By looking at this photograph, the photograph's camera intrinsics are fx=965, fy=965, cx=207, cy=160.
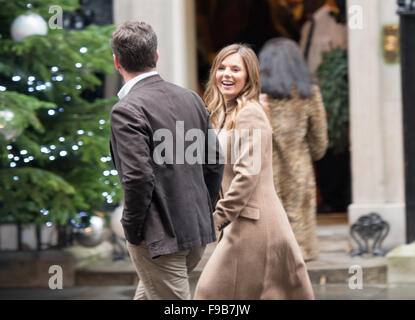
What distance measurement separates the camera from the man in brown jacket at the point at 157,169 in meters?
4.26

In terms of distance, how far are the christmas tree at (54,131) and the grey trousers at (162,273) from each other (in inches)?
147

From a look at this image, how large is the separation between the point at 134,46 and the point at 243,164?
1022 millimetres

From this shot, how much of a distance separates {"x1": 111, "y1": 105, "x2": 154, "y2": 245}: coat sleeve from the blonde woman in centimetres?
98

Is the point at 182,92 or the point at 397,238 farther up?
the point at 182,92

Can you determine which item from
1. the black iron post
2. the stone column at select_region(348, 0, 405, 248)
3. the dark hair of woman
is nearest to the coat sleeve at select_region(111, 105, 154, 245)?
the dark hair of woman

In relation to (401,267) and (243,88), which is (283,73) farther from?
(243,88)

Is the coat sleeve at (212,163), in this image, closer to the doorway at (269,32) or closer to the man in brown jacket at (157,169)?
the man in brown jacket at (157,169)

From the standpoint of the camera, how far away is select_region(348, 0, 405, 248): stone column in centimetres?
961

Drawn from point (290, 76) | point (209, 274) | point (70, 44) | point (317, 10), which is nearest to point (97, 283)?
point (70, 44)

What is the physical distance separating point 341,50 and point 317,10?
999 millimetres

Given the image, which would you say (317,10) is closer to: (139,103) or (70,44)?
(70,44)

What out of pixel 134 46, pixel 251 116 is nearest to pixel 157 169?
pixel 134 46

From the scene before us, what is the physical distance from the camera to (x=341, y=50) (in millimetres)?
10883

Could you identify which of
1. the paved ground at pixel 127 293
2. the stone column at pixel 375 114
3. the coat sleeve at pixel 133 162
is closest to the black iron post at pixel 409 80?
the stone column at pixel 375 114
